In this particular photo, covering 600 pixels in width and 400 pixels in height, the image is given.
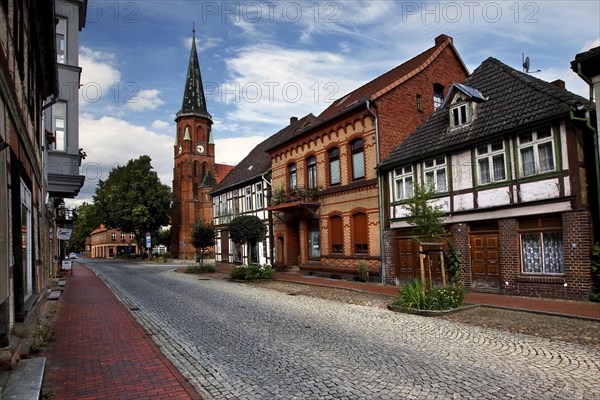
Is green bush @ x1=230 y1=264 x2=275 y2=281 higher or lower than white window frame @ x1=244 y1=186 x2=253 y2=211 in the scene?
lower

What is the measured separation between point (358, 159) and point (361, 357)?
1378cm

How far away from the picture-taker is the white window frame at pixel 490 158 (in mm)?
13786

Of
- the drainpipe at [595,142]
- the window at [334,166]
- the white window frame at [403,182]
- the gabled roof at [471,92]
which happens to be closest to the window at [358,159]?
the window at [334,166]

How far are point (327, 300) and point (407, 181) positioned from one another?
6051 mm

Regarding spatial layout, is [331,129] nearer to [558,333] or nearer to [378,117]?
[378,117]

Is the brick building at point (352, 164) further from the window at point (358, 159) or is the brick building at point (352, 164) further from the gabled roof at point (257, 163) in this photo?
the gabled roof at point (257, 163)

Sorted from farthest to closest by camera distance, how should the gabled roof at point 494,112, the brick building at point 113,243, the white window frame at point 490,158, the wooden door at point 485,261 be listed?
the brick building at point 113,243 → the wooden door at point 485,261 → the white window frame at point 490,158 → the gabled roof at point 494,112

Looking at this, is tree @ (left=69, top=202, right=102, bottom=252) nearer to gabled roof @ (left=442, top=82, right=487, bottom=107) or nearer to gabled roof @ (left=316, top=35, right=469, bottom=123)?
gabled roof @ (left=316, top=35, right=469, bottom=123)

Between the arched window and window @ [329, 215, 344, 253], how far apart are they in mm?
898

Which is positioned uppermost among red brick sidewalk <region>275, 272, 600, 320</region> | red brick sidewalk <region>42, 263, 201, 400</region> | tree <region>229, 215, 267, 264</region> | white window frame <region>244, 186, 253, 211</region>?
white window frame <region>244, 186, 253, 211</region>

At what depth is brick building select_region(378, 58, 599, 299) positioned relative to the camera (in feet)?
38.9

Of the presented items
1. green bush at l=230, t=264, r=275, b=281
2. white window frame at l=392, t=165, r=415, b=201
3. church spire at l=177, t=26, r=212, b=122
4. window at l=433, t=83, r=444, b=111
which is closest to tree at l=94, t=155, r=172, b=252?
church spire at l=177, t=26, r=212, b=122

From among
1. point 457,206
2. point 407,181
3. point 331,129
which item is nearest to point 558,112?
point 457,206

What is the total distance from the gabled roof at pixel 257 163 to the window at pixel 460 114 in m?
11.9
